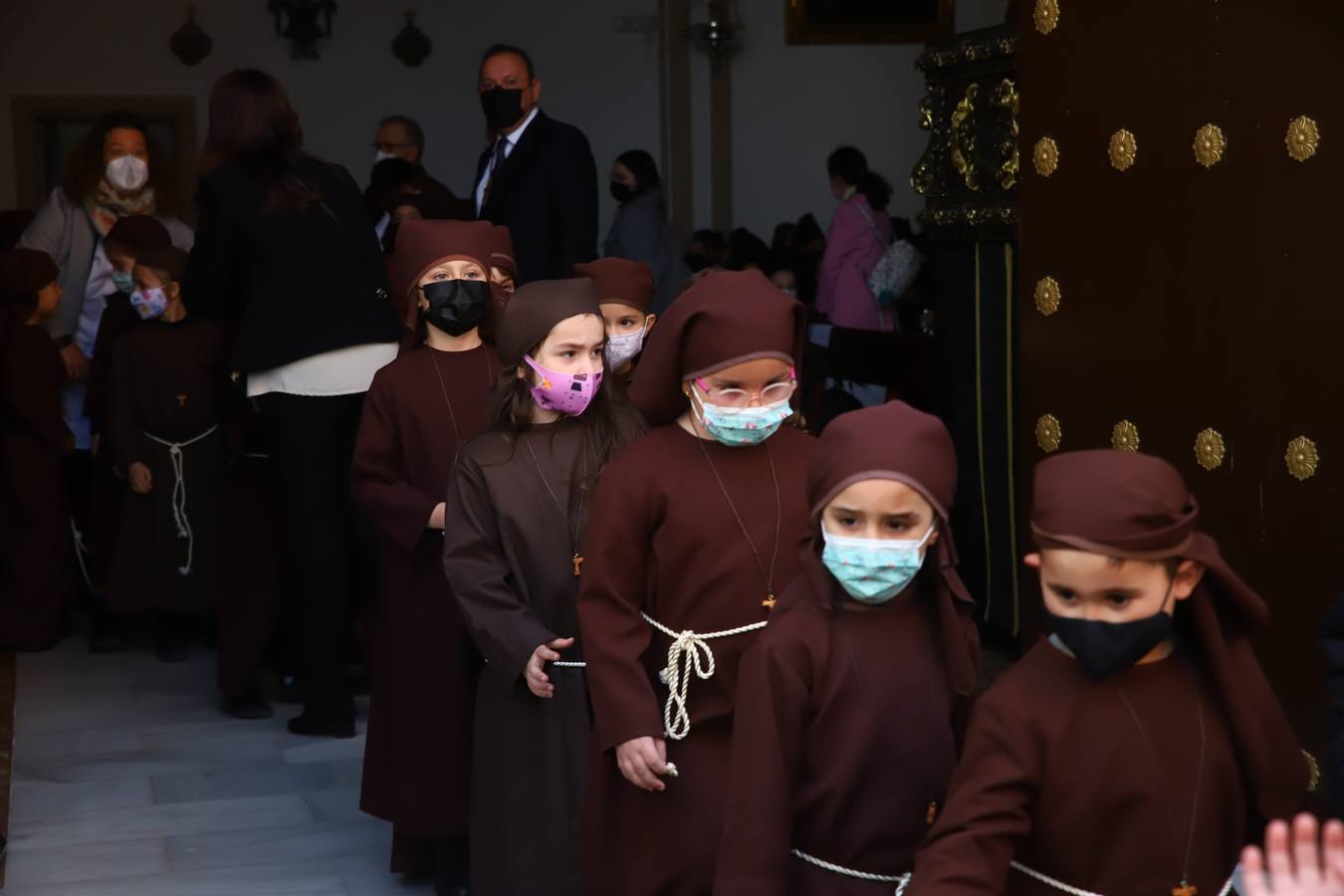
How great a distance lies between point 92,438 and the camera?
25.4ft

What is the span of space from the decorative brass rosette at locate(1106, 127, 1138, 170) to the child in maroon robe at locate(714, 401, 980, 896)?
7.97 ft

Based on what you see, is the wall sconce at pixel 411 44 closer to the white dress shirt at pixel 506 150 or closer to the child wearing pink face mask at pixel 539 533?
the white dress shirt at pixel 506 150

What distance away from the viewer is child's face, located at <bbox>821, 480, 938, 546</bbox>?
2.94 m

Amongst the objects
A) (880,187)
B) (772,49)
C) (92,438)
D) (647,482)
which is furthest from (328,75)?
(647,482)

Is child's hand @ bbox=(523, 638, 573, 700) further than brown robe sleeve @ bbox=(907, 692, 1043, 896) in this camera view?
Yes

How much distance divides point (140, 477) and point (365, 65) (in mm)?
7318

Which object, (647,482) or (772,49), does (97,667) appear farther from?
(772,49)

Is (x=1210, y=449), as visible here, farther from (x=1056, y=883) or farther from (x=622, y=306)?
(x=1056, y=883)

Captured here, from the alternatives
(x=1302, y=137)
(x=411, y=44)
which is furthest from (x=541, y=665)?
(x=411, y=44)

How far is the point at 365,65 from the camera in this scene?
13875 millimetres

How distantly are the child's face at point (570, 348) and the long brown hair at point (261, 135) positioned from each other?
2041 millimetres

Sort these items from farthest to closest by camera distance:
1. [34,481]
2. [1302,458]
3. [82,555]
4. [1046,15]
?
[82,555]
[34,481]
[1046,15]
[1302,458]

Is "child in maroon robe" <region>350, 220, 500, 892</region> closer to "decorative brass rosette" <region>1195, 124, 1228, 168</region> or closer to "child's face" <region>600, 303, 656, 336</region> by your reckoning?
"child's face" <region>600, 303, 656, 336</region>

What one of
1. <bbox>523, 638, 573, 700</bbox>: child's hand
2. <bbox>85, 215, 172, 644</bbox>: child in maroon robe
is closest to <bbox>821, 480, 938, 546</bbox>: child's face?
<bbox>523, 638, 573, 700</bbox>: child's hand
